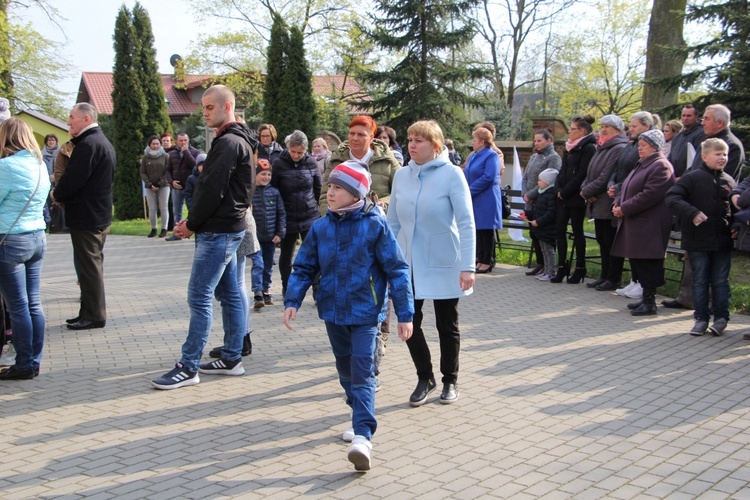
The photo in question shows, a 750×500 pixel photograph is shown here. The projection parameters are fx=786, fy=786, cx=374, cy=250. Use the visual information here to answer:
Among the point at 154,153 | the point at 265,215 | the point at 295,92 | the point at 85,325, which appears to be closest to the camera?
the point at 85,325

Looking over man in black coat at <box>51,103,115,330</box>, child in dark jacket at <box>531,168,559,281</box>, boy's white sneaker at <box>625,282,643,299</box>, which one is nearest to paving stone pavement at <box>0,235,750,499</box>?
man in black coat at <box>51,103,115,330</box>

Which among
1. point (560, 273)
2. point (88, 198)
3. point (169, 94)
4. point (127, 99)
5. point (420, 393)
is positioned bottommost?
point (420, 393)

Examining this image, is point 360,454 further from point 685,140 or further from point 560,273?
point 685,140

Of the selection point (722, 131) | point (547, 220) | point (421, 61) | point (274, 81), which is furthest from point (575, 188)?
point (274, 81)

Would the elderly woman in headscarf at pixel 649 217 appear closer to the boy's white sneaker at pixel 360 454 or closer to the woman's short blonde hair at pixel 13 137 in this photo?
the boy's white sneaker at pixel 360 454

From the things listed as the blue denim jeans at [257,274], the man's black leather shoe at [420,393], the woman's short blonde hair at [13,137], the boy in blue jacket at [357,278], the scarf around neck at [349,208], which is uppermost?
the woman's short blonde hair at [13,137]

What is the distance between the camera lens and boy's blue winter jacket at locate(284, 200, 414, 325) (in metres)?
4.59

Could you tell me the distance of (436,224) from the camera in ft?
17.9

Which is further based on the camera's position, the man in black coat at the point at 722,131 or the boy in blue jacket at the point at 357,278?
the man in black coat at the point at 722,131

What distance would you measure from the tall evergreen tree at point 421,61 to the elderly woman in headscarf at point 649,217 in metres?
14.5

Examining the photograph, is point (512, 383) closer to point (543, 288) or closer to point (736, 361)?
point (736, 361)

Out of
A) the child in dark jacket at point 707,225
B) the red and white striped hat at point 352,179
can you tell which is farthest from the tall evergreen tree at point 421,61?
the red and white striped hat at point 352,179

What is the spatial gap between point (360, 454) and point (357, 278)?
3.27 ft

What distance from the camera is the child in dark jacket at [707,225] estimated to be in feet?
25.4
